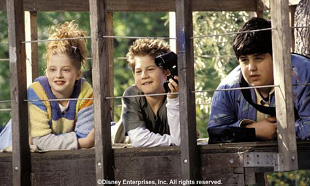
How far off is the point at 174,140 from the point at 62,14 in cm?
1671

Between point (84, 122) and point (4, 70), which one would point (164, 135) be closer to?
point (84, 122)

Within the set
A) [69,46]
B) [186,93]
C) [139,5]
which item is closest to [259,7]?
[139,5]

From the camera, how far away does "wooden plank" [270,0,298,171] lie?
6.24 metres

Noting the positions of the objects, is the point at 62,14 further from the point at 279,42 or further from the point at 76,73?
the point at 279,42

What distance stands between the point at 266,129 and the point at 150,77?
116cm

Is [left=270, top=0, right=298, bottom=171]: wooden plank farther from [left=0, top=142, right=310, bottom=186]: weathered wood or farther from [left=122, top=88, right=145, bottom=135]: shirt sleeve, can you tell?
[left=122, top=88, right=145, bottom=135]: shirt sleeve

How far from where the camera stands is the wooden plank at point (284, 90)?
6.24 metres

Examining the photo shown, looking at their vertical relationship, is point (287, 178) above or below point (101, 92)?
below

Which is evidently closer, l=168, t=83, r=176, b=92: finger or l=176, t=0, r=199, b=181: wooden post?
l=176, t=0, r=199, b=181: wooden post

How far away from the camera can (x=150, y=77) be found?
745cm

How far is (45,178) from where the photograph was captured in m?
6.96

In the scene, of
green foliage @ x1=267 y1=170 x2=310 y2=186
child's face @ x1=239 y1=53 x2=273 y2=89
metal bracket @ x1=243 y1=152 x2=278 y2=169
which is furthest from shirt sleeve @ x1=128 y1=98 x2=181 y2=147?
green foliage @ x1=267 y1=170 x2=310 y2=186

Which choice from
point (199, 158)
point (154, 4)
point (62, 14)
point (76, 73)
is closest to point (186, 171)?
point (199, 158)

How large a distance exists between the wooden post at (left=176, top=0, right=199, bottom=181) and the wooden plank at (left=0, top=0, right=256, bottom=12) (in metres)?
2.65
